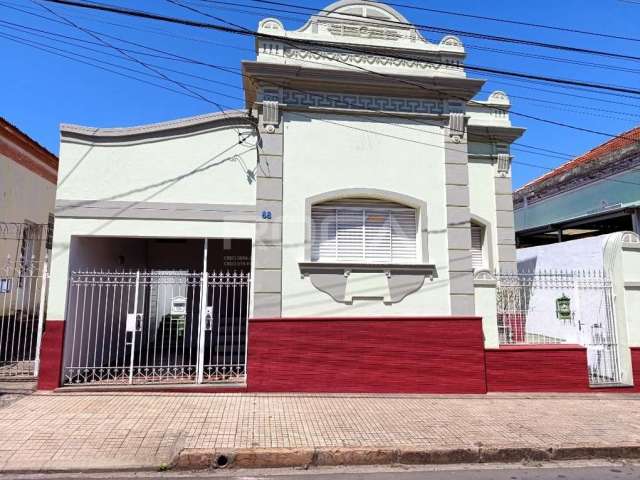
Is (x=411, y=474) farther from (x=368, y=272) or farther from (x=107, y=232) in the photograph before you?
(x=107, y=232)

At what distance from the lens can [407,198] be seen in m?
8.15

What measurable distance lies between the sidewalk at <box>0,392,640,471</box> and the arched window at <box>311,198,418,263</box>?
2.34 metres

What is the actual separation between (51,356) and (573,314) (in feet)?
28.9

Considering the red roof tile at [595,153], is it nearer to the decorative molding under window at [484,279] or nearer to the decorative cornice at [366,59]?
the decorative cornice at [366,59]

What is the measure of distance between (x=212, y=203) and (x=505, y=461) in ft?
18.5

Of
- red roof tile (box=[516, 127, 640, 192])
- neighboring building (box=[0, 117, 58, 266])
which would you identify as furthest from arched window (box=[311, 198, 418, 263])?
red roof tile (box=[516, 127, 640, 192])

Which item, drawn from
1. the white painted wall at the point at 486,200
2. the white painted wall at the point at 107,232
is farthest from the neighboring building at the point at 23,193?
the white painted wall at the point at 486,200

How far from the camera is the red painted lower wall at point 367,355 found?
24.3 feet

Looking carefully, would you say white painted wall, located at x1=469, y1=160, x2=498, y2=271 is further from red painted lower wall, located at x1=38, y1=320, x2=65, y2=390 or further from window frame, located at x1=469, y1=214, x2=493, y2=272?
red painted lower wall, located at x1=38, y1=320, x2=65, y2=390

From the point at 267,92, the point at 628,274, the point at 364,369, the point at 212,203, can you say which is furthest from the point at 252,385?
the point at 628,274

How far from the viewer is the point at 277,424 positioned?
575cm

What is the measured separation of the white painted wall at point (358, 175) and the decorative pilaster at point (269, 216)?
125mm

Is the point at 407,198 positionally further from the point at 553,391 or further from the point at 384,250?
the point at 553,391

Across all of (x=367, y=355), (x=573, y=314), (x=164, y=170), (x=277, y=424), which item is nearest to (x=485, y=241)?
(x=573, y=314)
